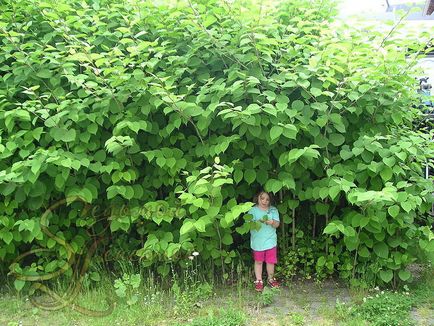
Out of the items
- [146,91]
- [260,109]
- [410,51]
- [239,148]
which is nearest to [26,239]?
[146,91]

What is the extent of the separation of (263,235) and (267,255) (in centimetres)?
20

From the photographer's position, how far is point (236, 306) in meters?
3.98

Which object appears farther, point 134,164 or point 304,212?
point 304,212

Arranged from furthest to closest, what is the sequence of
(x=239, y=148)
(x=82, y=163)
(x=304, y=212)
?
(x=304, y=212) → (x=239, y=148) → (x=82, y=163)

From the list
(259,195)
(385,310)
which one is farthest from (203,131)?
(385,310)

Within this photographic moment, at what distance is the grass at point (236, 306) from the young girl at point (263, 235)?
0.21 meters

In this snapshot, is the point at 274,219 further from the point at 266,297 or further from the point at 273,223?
the point at 266,297

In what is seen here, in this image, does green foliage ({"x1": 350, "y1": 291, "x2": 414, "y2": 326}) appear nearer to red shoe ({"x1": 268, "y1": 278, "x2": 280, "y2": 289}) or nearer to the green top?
red shoe ({"x1": 268, "y1": 278, "x2": 280, "y2": 289})

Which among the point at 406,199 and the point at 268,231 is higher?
the point at 406,199

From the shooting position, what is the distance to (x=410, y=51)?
4.37 meters

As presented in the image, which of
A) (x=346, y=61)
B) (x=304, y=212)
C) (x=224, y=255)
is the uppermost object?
(x=346, y=61)

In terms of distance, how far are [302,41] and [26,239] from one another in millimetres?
3006

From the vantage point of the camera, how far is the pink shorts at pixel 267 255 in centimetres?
431

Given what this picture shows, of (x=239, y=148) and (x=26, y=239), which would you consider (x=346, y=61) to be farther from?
(x=26, y=239)
